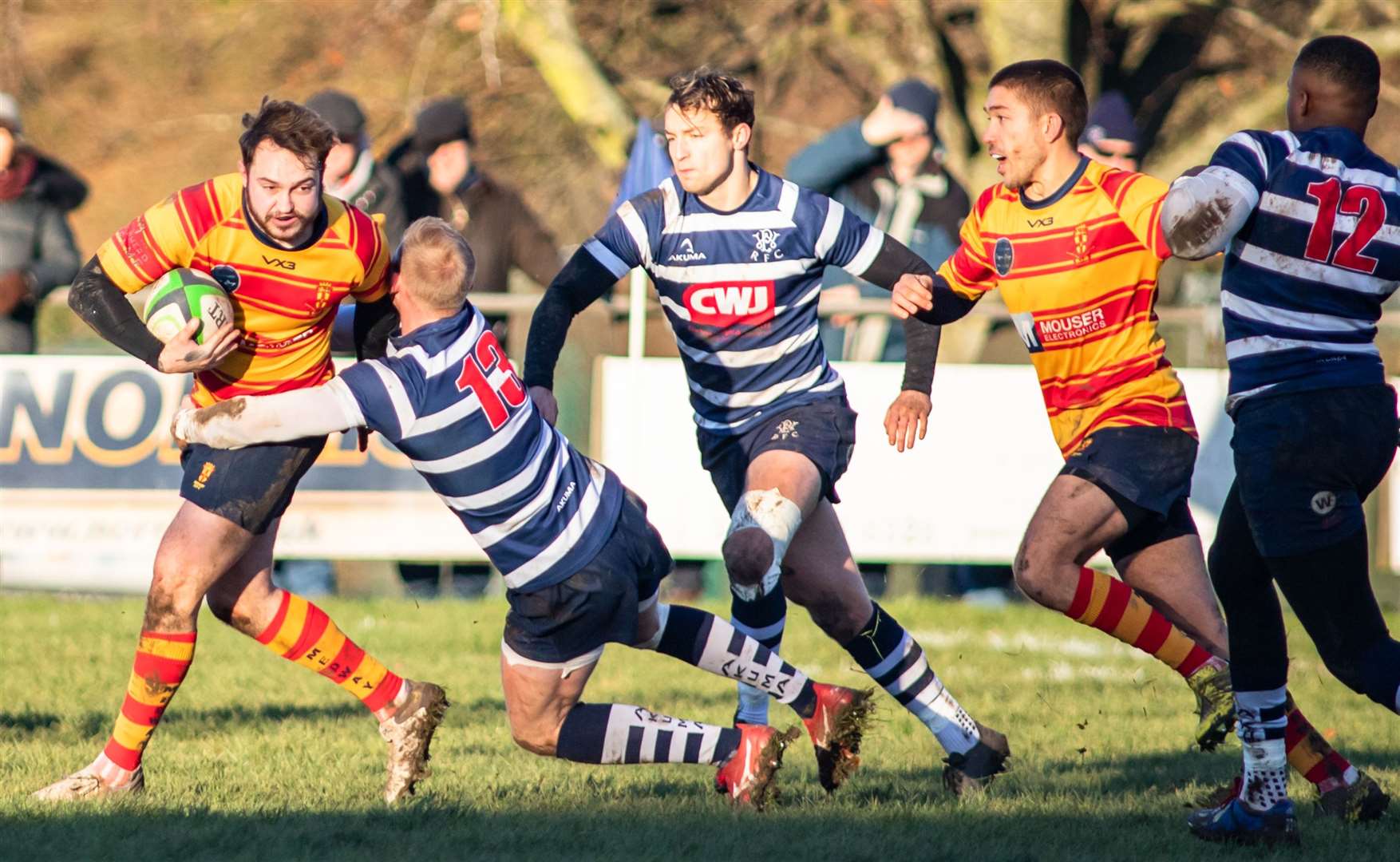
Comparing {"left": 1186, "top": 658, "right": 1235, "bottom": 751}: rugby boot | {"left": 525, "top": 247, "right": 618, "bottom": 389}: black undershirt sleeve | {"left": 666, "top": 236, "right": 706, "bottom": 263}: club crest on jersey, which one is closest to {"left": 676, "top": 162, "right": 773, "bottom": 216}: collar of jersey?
{"left": 666, "top": 236, "right": 706, "bottom": 263}: club crest on jersey

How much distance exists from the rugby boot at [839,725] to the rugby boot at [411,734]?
1.15 meters

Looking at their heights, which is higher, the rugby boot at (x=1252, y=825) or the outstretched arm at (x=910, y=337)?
the outstretched arm at (x=910, y=337)

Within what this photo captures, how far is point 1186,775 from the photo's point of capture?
6246 mm

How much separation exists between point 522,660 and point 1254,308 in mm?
2216

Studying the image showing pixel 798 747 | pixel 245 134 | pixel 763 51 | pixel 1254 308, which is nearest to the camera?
pixel 1254 308

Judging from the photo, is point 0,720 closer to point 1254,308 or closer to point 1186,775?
point 1186,775

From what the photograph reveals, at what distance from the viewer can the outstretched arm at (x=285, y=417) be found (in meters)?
4.87

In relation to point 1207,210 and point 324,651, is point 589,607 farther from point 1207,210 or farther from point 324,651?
point 1207,210

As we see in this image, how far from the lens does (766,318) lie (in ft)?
19.7

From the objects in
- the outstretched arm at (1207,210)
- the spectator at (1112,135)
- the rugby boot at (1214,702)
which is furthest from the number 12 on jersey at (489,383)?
the spectator at (1112,135)

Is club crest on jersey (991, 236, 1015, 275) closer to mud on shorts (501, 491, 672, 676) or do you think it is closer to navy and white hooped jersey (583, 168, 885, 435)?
navy and white hooped jersey (583, 168, 885, 435)

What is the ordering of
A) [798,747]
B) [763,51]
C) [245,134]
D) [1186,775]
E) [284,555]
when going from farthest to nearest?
[763,51] → [284,555] → [798,747] → [1186,775] → [245,134]

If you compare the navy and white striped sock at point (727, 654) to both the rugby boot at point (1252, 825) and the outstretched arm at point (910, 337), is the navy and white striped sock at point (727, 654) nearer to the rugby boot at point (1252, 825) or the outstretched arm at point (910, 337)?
the outstretched arm at point (910, 337)

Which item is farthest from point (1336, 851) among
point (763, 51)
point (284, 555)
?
point (763, 51)
